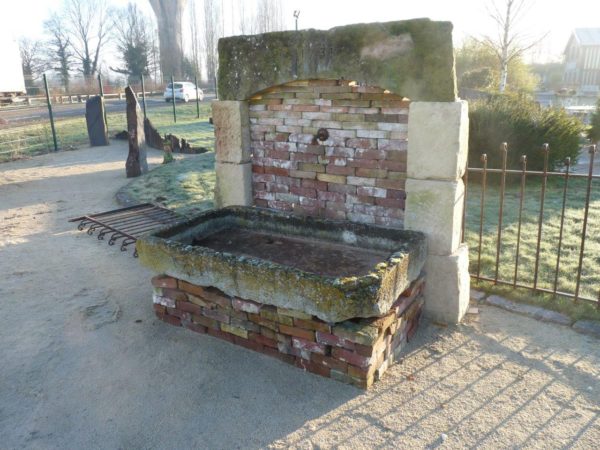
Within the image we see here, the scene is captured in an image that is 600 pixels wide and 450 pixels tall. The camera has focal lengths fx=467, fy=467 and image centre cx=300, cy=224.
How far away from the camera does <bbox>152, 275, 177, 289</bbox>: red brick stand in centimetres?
384

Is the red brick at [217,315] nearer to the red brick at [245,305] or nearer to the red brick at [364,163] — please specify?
the red brick at [245,305]

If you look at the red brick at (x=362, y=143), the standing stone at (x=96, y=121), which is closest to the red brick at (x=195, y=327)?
the red brick at (x=362, y=143)

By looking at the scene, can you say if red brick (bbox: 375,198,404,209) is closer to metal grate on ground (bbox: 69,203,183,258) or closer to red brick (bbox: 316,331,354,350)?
red brick (bbox: 316,331,354,350)

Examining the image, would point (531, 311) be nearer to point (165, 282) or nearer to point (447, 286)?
point (447, 286)

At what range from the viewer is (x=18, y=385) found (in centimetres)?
324

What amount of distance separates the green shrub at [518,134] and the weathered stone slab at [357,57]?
601cm

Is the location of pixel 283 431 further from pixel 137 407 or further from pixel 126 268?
pixel 126 268

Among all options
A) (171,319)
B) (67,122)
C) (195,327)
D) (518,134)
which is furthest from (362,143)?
(67,122)

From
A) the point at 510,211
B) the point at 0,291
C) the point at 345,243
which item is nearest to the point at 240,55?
the point at 345,243

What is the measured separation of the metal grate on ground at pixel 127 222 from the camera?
6133 millimetres

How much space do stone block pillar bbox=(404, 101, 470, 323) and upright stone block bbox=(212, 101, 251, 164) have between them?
5.58ft

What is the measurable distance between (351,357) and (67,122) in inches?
744

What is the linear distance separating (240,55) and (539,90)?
40.5 m

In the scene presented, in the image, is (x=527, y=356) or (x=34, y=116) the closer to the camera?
(x=527, y=356)
